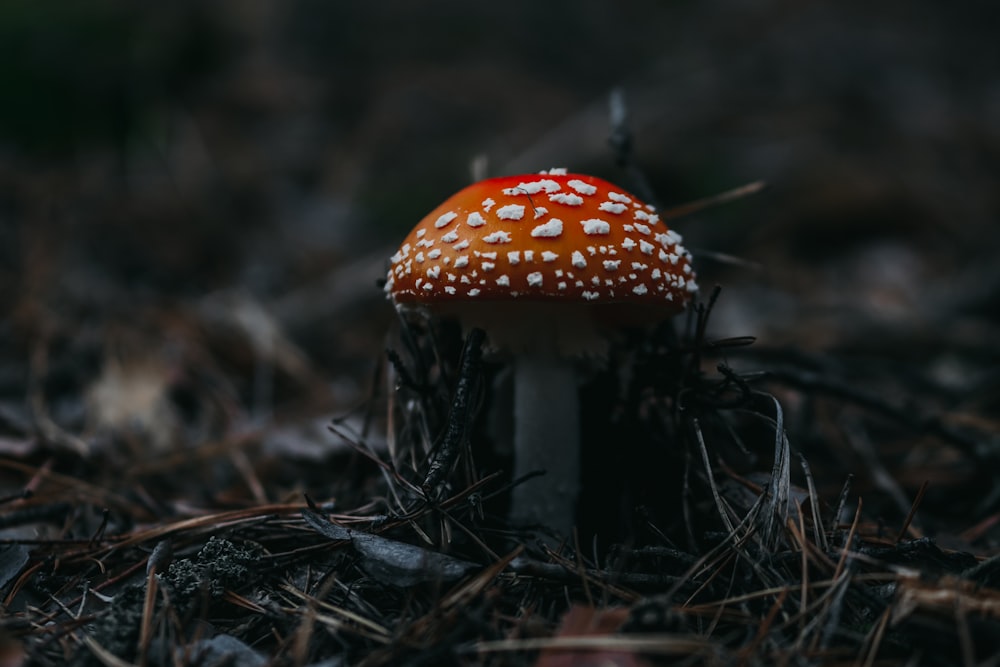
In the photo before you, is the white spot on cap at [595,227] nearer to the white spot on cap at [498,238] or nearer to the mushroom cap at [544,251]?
the mushroom cap at [544,251]

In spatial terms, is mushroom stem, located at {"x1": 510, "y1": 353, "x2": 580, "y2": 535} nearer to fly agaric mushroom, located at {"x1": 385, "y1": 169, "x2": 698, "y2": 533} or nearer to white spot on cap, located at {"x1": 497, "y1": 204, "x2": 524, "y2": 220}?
fly agaric mushroom, located at {"x1": 385, "y1": 169, "x2": 698, "y2": 533}

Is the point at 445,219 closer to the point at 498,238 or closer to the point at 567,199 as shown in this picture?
A: the point at 498,238

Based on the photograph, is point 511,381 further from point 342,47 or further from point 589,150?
point 342,47

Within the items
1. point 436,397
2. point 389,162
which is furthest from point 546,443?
point 389,162

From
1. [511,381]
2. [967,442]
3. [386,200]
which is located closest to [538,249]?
[511,381]

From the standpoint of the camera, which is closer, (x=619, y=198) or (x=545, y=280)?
(x=545, y=280)

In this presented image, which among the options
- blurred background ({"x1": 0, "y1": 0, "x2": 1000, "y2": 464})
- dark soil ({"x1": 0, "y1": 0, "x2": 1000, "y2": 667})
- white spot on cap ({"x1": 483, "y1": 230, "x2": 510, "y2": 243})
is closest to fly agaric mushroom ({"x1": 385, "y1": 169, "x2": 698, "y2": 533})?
white spot on cap ({"x1": 483, "y1": 230, "x2": 510, "y2": 243})
